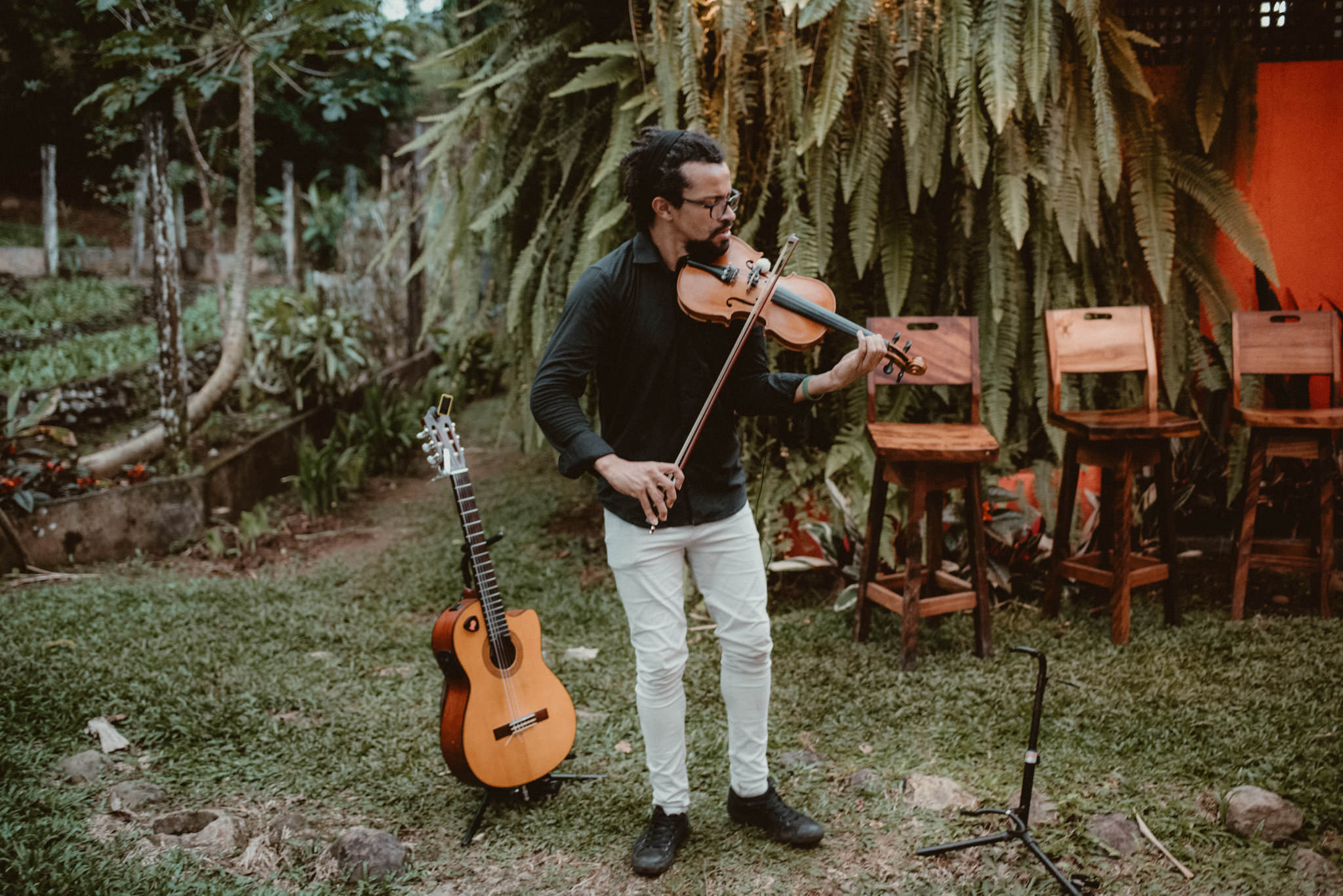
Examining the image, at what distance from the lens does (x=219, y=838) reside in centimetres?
217

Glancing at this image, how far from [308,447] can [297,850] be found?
328 centimetres

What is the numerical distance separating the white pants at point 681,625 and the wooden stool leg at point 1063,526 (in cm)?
165

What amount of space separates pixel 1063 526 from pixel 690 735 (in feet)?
5.11

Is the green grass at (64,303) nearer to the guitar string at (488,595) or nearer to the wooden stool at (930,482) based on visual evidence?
the guitar string at (488,595)

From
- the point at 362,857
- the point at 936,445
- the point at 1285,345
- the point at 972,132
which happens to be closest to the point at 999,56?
the point at 972,132

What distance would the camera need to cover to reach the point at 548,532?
4.75m

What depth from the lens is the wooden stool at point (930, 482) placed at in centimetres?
297

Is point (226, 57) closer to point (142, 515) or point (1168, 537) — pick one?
point (142, 515)

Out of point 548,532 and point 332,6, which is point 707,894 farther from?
point 332,6

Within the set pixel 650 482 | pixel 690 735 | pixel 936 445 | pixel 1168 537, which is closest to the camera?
pixel 650 482

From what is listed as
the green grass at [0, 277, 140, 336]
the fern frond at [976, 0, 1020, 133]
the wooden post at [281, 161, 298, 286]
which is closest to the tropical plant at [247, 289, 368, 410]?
the green grass at [0, 277, 140, 336]

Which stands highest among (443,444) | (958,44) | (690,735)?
(958,44)

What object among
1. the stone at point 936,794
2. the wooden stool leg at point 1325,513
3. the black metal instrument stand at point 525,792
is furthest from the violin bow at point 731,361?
the wooden stool leg at point 1325,513

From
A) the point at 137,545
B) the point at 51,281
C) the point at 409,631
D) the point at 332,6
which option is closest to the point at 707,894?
the point at 409,631
